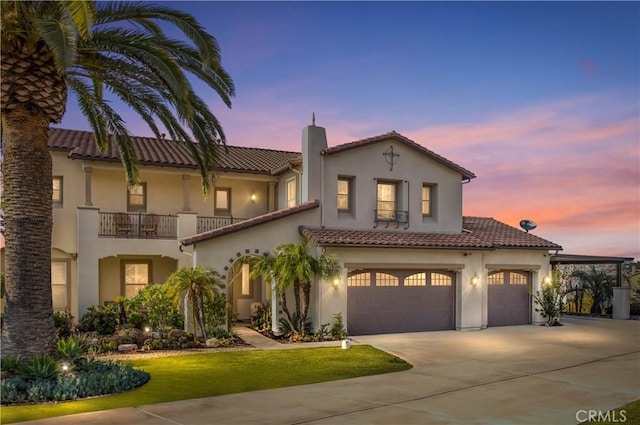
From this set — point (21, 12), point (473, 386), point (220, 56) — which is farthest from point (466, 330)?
point (21, 12)

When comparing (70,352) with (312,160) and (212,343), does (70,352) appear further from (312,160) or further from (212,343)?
(312,160)

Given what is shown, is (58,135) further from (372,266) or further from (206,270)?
(372,266)

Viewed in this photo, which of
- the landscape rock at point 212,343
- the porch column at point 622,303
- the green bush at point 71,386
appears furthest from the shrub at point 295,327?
the porch column at point 622,303

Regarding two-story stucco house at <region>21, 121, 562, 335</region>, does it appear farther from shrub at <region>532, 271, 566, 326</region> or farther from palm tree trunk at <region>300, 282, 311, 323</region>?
palm tree trunk at <region>300, 282, 311, 323</region>

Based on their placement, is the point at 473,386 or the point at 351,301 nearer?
the point at 473,386

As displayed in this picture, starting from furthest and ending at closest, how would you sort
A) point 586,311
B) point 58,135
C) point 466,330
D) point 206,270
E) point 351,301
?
point 586,311 → point 58,135 → point 466,330 → point 351,301 → point 206,270

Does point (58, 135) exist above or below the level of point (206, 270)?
above

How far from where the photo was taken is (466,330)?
2169 centimetres

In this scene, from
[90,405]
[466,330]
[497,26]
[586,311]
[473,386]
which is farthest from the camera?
[586,311]

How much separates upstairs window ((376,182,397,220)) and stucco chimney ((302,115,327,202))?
2.73 metres

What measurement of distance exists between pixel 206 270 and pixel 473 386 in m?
9.49

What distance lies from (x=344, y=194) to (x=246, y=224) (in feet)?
14.5

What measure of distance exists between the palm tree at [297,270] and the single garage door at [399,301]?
180 cm

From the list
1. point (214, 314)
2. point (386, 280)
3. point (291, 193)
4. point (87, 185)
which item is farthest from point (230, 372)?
point (87, 185)
